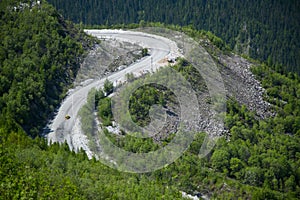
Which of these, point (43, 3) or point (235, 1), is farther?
point (235, 1)

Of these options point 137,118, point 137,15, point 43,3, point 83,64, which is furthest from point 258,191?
point 137,15

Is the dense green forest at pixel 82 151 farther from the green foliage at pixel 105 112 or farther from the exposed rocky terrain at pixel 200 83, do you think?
the exposed rocky terrain at pixel 200 83

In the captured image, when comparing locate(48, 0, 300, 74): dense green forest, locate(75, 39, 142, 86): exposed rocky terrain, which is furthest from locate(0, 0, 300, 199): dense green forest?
locate(48, 0, 300, 74): dense green forest

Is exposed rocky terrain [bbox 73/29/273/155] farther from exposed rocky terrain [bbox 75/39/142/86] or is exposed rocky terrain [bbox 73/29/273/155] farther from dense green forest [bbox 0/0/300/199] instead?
dense green forest [bbox 0/0/300/199]

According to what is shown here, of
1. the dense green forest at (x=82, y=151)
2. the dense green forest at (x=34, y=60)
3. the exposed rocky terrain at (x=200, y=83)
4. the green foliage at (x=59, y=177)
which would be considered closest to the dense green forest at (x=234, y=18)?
the exposed rocky terrain at (x=200, y=83)

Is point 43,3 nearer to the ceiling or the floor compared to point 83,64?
nearer to the ceiling

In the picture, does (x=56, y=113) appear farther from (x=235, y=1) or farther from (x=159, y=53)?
(x=235, y=1)
